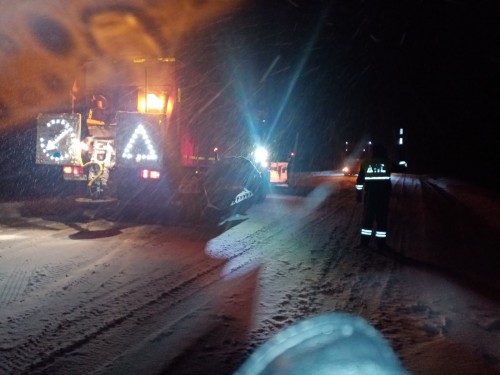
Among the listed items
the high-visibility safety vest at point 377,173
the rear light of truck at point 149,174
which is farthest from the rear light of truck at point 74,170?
the high-visibility safety vest at point 377,173

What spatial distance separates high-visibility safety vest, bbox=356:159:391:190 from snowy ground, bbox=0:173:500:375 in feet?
3.80

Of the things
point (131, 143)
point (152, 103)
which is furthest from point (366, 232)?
point (152, 103)

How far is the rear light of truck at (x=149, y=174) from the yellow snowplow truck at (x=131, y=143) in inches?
0.8

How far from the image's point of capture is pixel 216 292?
5668 mm

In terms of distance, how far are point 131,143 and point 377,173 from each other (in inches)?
204

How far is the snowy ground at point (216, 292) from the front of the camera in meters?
4.01

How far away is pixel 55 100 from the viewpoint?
12453 millimetres

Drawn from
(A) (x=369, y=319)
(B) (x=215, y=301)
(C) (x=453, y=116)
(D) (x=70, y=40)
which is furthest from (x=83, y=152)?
(C) (x=453, y=116)

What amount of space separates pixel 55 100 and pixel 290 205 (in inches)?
280

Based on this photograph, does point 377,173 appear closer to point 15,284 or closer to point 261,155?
point 15,284

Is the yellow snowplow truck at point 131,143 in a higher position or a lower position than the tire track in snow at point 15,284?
higher

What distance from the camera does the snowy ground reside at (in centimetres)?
401

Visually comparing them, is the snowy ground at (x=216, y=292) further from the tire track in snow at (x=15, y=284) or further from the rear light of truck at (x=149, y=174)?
the rear light of truck at (x=149, y=174)

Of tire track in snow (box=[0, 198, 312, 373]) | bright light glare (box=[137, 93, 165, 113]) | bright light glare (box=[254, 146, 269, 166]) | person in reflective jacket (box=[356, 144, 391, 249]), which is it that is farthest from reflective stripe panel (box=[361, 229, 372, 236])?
bright light glare (box=[254, 146, 269, 166])
